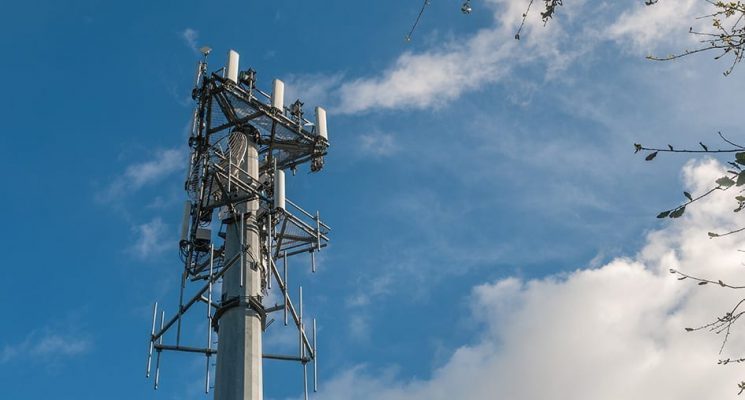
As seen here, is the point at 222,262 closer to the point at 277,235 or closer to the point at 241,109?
the point at 277,235

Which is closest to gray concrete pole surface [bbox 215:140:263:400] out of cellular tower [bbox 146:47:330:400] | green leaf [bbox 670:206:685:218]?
cellular tower [bbox 146:47:330:400]

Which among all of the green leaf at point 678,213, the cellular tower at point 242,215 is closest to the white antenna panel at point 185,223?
the cellular tower at point 242,215

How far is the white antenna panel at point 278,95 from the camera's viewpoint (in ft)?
99.6

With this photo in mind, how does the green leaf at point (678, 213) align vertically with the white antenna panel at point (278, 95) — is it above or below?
below

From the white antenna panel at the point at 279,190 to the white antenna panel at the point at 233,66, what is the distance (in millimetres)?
4374

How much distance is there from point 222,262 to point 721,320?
70.6 feet

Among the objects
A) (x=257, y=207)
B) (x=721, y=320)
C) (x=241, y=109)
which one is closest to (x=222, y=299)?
(x=257, y=207)

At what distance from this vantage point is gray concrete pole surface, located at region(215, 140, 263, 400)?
907 inches

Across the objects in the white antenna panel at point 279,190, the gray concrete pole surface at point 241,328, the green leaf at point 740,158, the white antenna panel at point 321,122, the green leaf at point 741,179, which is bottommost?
the green leaf at point 741,179

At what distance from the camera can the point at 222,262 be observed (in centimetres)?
2758

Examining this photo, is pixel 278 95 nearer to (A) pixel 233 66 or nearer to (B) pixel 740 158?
(A) pixel 233 66

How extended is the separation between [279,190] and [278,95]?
5018 mm

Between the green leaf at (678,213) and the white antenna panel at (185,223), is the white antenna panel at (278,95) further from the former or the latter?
the green leaf at (678,213)

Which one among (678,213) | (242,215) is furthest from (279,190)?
(678,213)
